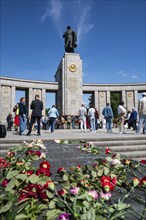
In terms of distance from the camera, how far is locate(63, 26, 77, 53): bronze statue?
106ft

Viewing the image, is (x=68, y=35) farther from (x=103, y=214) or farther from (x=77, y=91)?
(x=103, y=214)

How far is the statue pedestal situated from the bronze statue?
292 cm

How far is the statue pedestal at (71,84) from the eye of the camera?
1141 inches

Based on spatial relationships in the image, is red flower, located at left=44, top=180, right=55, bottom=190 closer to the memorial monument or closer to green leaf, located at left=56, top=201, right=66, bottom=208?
green leaf, located at left=56, top=201, right=66, bottom=208

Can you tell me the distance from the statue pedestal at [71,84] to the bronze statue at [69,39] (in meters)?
2.92

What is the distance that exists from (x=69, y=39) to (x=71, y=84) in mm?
7560

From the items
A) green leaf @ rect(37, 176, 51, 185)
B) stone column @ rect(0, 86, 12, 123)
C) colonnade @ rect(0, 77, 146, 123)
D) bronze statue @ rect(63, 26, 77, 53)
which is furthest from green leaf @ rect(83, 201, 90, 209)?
stone column @ rect(0, 86, 12, 123)

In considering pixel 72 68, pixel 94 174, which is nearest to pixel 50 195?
pixel 94 174

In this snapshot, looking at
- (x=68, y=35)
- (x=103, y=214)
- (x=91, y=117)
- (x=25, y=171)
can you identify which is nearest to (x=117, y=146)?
(x=25, y=171)

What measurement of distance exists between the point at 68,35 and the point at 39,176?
1267 inches

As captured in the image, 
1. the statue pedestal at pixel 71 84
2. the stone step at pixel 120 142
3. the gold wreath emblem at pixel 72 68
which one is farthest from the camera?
the gold wreath emblem at pixel 72 68

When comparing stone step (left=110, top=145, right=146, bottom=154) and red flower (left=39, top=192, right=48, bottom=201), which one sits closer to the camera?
red flower (left=39, top=192, right=48, bottom=201)

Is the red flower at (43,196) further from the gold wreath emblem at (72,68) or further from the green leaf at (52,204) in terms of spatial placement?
the gold wreath emblem at (72,68)

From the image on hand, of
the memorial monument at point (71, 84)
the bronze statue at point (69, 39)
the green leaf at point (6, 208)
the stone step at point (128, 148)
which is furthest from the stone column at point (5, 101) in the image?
the green leaf at point (6, 208)
